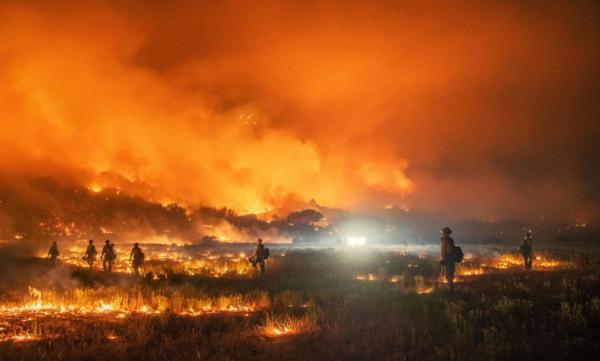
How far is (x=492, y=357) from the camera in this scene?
390 inches

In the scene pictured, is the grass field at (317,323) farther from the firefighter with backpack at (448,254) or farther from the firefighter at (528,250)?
the firefighter at (528,250)

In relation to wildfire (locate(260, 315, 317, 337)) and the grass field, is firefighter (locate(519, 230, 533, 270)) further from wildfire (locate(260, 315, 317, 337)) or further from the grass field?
wildfire (locate(260, 315, 317, 337))

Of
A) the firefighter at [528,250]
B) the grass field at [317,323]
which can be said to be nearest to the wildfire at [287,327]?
the grass field at [317,323]

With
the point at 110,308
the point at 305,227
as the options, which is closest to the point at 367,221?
the point at 305,227

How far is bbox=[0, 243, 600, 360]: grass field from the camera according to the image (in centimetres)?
1083

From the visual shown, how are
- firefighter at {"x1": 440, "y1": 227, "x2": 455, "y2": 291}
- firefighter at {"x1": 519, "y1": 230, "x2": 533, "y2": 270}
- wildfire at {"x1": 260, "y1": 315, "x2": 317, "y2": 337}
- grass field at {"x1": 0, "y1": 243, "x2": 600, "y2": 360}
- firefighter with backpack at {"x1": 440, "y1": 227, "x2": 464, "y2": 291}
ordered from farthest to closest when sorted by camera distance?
firefighter at {"x1": 519, "y1": 230, "x2": 533, "y2": 270}, firefighter with backpack at {"x1": 440, "y1": 227, "x2": 464, "y2": 291}, firefighter at {"x1": 440, "y1": 227, "x2": 455, "y2": 291}, wildfire at {"x1": 260, "y1": 315, "x2": 317, "y2": 337}, grass field at {"x1": 0, "y1": 243, "x2": 600, "y2": 360}

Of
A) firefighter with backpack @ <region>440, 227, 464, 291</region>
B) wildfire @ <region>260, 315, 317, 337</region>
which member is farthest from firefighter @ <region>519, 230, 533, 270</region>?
wildfire @ <region>260, 315, 317, 337</region>

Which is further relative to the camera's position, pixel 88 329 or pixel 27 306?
pixel 27 306

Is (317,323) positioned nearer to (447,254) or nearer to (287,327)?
(287,327)

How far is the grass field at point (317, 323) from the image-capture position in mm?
10828

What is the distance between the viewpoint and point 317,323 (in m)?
14.3

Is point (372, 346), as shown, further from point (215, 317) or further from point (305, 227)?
point (305, 227)

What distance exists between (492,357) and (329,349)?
3577 millimetres

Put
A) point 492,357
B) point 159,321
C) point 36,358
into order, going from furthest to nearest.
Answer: point 159,321, point 36,358, point 492,357
